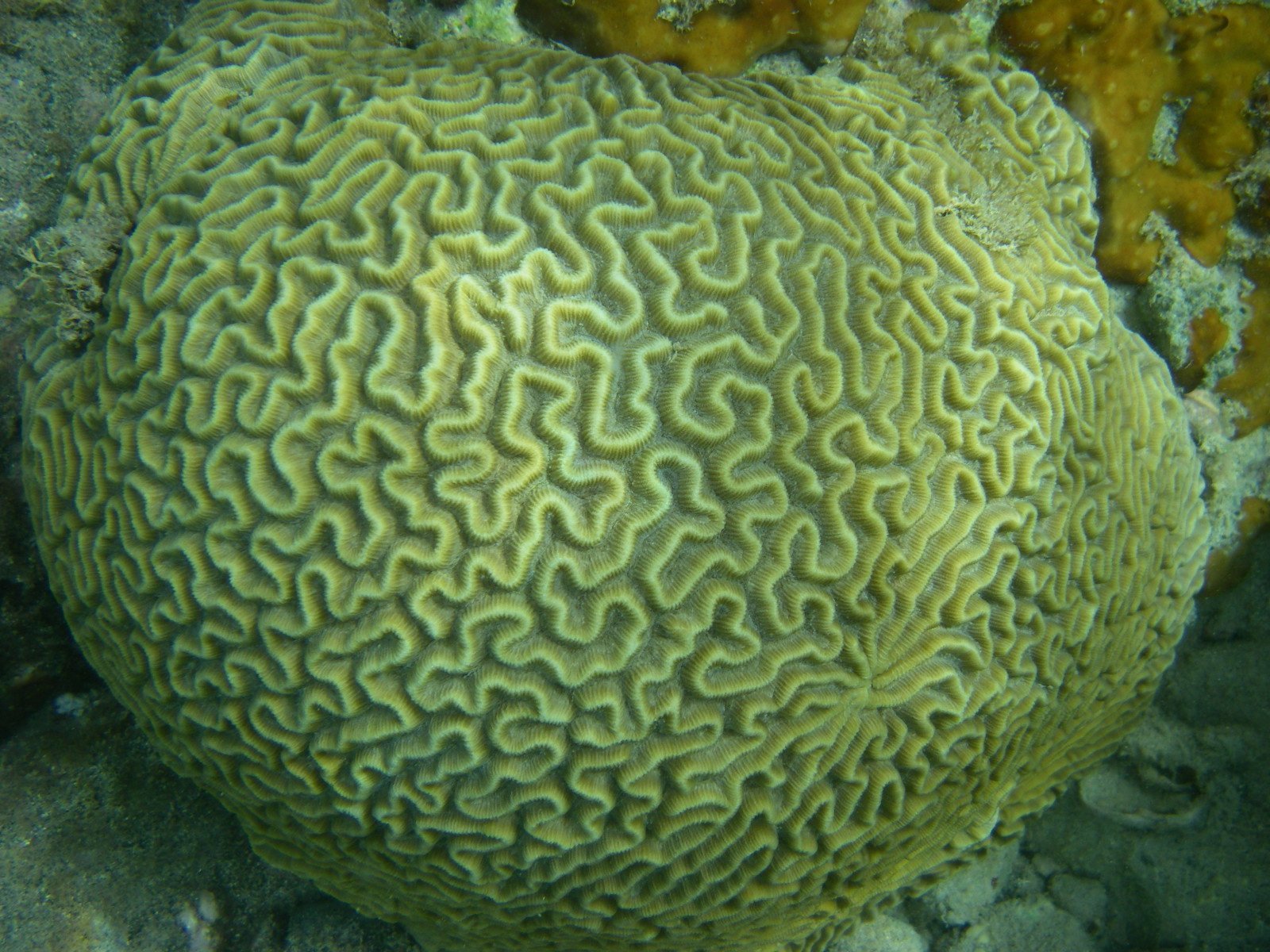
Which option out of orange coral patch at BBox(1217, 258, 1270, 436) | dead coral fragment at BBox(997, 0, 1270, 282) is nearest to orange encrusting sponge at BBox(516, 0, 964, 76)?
dead coral fragment at BBox(997, 0, 1270, 282)

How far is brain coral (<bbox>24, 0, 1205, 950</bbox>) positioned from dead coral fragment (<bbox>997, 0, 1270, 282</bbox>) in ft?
2.20

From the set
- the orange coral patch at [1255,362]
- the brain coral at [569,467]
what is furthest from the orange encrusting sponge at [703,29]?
the orange coral patch at [1255,362]

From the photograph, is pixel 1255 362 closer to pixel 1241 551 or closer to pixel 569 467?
pixel 1241 551

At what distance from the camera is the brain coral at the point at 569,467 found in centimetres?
254

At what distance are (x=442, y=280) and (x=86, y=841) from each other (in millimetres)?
3356

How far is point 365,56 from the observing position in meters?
3.12

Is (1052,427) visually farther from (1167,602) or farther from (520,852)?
(520,852)

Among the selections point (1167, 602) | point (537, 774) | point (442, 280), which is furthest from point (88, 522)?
point (1167, 602)

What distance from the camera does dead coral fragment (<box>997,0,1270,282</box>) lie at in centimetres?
333

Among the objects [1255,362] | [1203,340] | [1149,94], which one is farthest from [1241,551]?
[1149,94]

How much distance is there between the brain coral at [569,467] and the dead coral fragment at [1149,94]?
26.4 inches

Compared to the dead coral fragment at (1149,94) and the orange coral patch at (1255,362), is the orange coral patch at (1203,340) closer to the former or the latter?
the orange coral patch at (1255,362)

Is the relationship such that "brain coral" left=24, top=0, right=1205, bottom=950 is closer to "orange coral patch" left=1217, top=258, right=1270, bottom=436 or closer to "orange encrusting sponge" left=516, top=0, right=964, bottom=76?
"orange encrusting sponge" left=516, top=0, right=964, bottom=76

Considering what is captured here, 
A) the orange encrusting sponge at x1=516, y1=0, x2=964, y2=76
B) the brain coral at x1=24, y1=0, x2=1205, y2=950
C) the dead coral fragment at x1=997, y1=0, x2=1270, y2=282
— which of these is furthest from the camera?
the dead coral fragment at x1=997, y1=0, x2=1270, y2=282
